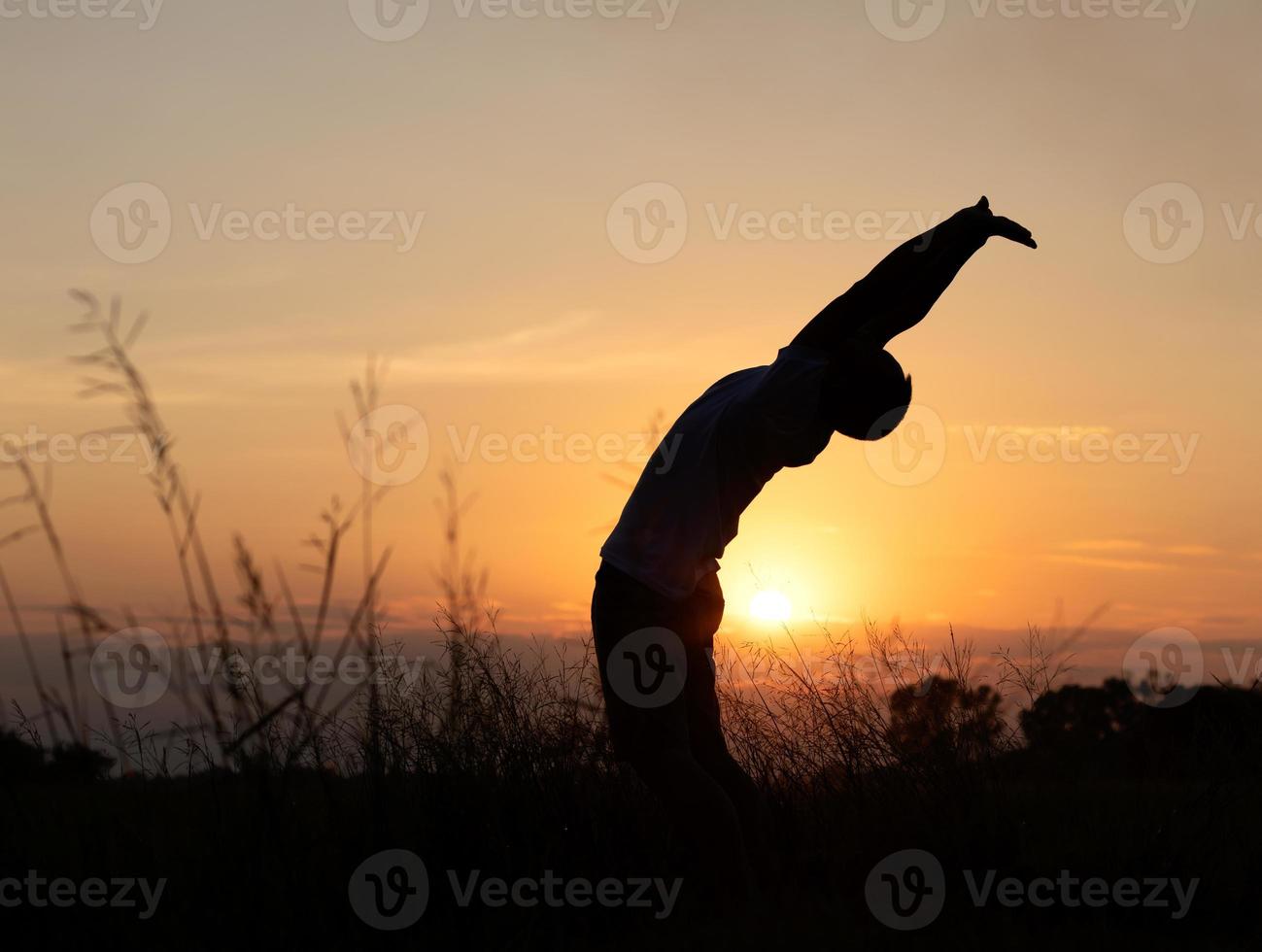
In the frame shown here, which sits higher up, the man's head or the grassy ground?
the man's head

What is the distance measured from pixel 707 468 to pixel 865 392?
541mm

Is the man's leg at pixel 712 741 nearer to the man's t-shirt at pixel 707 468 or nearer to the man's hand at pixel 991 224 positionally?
the man's t-shirt at pixel 707 468

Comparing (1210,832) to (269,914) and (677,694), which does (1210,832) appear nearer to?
(677,694)

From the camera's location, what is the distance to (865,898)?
3.40m

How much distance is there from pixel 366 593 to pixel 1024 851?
2549mm

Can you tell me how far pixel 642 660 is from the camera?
3254 mm

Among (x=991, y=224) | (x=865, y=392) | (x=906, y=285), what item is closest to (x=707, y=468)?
(x=865, y=392)

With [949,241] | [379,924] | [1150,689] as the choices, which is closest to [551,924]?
[379,924]

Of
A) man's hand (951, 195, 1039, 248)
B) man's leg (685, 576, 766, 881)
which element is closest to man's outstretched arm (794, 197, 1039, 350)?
man's hand (951, 195, 1039, 248)

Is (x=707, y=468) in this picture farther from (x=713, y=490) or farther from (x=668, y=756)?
(x=668, y=756)

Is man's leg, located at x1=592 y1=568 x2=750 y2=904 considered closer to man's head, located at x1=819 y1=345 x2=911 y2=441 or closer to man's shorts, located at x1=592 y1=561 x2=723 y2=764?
man's shorts, located at x1=592 y1=561 x2=723 y2=764

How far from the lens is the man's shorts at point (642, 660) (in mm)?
3182

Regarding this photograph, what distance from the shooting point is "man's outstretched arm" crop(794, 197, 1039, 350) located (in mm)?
3330

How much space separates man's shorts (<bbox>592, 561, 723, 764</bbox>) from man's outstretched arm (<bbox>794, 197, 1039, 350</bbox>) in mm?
935
